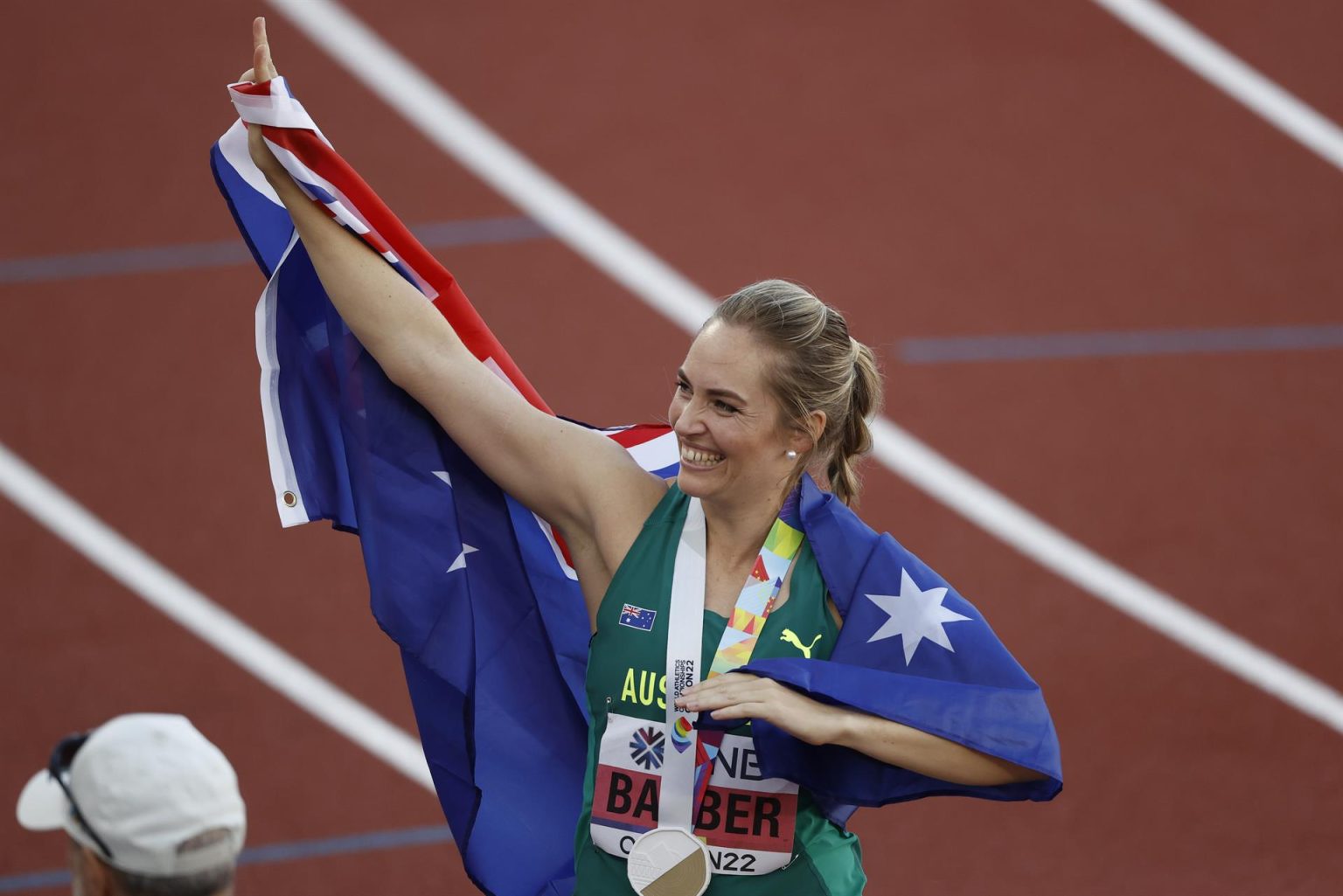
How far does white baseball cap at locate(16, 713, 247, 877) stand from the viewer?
2.04m

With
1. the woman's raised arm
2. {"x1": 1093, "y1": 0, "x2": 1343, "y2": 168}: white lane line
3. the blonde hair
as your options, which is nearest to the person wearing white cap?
the woman's raised arm

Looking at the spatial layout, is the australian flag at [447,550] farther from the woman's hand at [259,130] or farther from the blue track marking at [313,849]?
the blue track marking at [313,849]

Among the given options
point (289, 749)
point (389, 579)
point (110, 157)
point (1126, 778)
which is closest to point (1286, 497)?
point (1126, 778)

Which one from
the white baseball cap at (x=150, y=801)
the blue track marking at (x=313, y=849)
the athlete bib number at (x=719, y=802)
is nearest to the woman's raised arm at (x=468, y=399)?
the athlete bib number at (x=719, y=802)

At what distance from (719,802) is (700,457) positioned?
23.0 inches

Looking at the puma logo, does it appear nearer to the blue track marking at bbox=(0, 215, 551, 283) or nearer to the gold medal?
the gold medal

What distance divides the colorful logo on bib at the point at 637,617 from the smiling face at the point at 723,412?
0.72 feet

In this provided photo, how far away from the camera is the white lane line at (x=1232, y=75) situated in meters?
7.44

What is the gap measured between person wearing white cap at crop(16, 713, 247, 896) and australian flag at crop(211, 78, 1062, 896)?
1031mm

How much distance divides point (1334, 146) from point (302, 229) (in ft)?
19.0

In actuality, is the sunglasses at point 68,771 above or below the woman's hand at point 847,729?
below

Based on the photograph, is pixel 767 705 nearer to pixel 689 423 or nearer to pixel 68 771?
pixel 689 423

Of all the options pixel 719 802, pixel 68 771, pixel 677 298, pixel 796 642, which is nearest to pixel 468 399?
pixel 796 642

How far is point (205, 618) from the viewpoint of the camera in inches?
238
